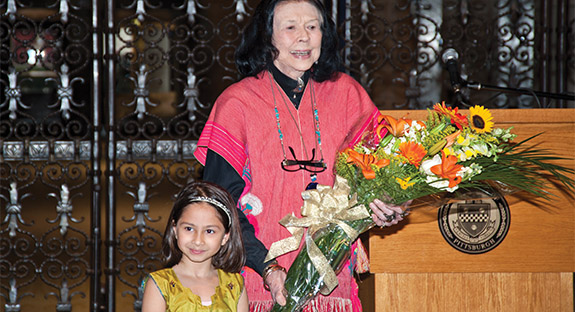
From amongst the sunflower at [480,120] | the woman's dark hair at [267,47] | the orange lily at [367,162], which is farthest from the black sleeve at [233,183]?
the sunflower at [480,120]

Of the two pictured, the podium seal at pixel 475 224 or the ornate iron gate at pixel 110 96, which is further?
the ornate iron gate at pixel 110 96

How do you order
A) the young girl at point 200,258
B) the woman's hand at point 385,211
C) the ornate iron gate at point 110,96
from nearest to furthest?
the woman's hand at point 385,211, the young girl at point 200,258, the ornate iron gate at point 110,96

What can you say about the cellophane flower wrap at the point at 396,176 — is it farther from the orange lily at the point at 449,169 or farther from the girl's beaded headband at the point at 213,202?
the girl's beaded headband at the point at 213,202

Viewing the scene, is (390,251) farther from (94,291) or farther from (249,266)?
(94,291)

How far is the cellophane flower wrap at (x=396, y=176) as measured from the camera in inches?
57.8

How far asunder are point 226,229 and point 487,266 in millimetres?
778

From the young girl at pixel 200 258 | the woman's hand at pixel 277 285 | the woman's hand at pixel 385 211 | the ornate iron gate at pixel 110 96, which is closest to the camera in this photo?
the woman's hand at pixel 385 211

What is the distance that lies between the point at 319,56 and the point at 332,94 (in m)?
0.12

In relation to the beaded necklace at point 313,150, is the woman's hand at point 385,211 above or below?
below

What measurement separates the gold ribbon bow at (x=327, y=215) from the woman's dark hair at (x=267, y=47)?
479 mm

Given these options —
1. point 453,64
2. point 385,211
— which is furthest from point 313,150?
point 453,64

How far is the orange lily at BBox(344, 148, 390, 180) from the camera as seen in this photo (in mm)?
1467

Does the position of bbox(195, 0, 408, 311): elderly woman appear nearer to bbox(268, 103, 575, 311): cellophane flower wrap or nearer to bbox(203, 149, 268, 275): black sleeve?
bbox(203, 149, 268, 275): black sleeve

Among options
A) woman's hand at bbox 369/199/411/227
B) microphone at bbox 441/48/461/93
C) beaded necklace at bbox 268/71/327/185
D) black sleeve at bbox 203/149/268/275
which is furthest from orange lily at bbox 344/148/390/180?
microphone at bbox 441/48/461/93
